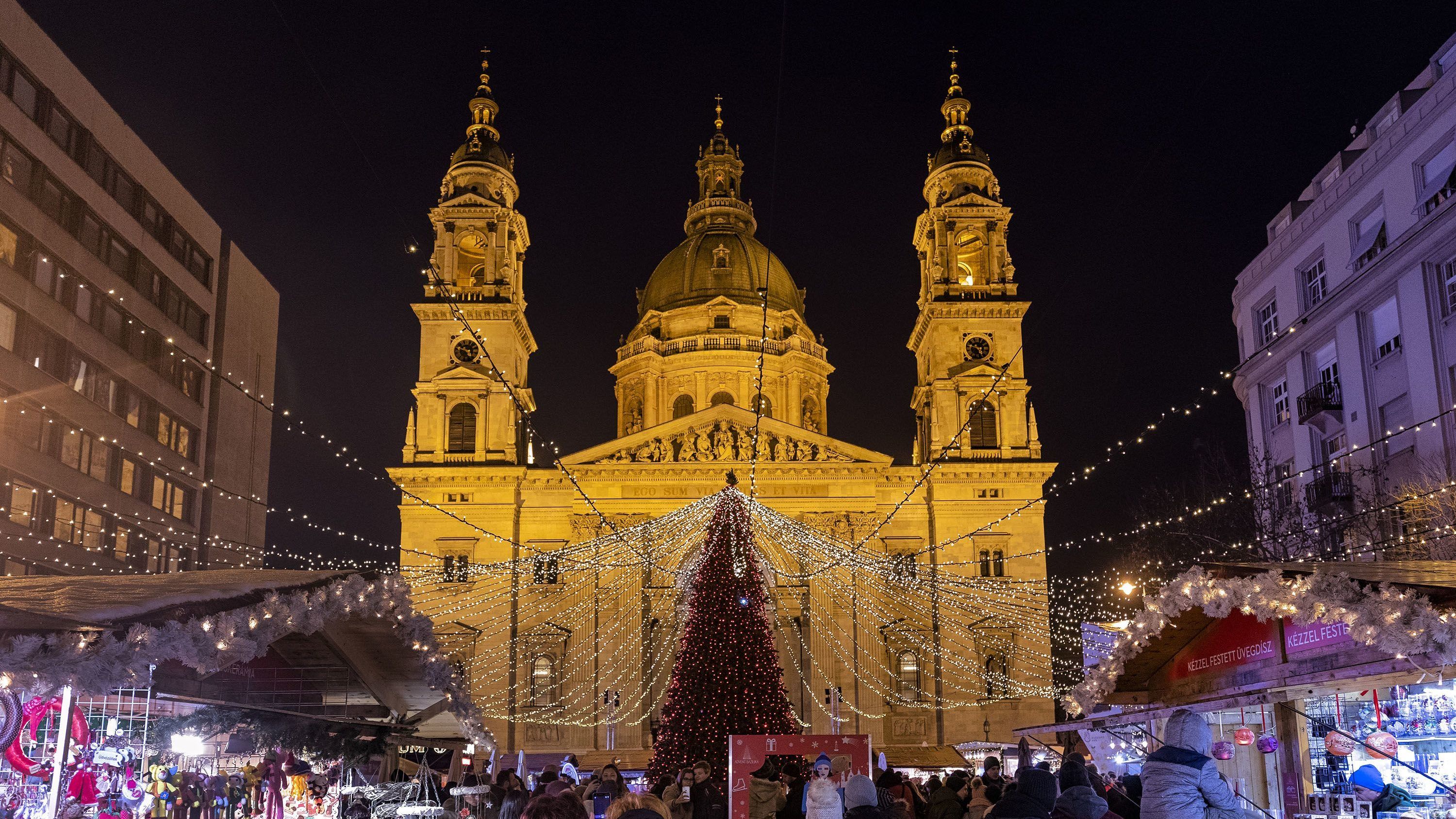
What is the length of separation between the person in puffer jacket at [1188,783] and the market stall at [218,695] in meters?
7.16

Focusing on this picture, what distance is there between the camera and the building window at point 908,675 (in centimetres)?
4909

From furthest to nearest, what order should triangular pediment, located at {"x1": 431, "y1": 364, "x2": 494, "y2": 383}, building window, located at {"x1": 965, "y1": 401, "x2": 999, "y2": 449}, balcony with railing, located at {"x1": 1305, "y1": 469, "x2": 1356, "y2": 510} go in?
1. building window, located at {"x1": 965, "y1": 401, "x2": 999, "y2": 449}
2. triangular pediment, located at {"x1": 431, "y1": 364, "x2": 494, "y2": 383}
3. balcony with railing, located at {"x1": 1305, "y1": 469, "x2": 1356, "y2": 510}

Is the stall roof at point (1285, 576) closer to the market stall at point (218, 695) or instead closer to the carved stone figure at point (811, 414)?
the market stall at point (218, 695)

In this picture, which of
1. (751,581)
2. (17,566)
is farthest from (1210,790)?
(17,566)

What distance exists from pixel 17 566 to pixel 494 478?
1856 centimetres

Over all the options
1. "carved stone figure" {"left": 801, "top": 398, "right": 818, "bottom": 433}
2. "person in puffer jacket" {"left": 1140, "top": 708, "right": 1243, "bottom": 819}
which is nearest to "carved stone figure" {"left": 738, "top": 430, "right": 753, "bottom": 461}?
"carved stone figure" {"left": 801, "top": 398, "right": 818, "bottom": 433}

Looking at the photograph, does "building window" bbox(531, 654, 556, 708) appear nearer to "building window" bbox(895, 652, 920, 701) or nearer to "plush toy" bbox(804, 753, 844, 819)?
"building window" bbox(895, 652, 920, 701)

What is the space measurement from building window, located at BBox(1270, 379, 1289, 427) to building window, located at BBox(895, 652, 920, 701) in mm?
17261

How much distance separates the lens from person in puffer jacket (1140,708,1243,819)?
7059 millimetres

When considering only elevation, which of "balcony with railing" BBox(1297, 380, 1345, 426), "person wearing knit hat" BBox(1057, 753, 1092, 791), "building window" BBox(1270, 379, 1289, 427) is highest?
"building window" BBox(1270, 379, 1289, 427)

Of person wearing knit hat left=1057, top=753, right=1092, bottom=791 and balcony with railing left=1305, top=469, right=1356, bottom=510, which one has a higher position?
balcony with railing left=1305, top=469, right=1356, bottom=510

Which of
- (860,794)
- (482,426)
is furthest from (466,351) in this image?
(860,794)

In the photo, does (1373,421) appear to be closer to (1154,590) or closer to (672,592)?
(1154,590)

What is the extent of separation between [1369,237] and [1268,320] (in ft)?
21.8
